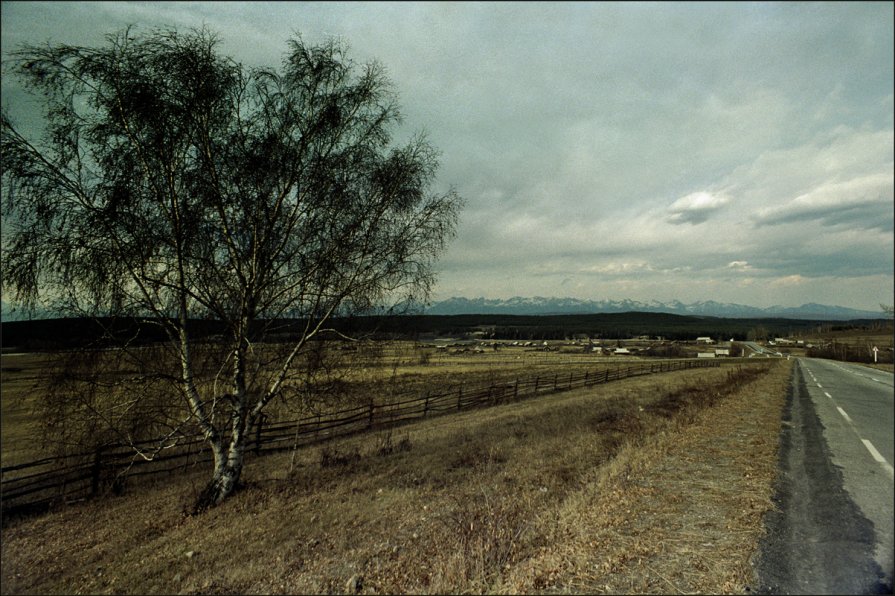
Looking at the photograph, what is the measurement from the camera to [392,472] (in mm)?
10875

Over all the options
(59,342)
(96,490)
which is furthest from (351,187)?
(96,490)

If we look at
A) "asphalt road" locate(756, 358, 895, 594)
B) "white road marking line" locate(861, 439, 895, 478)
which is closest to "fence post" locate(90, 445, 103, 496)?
"asphalt road" locate(756, 358, 895, 594)

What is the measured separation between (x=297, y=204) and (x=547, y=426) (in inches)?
505

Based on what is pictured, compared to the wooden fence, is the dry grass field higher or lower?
higher

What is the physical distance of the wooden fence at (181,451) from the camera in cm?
1072

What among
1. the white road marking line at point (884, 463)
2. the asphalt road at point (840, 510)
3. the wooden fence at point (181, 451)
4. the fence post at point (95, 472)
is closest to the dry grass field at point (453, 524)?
the asphalt road at point (840, 510)

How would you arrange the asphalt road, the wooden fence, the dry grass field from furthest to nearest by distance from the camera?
1. the wooden fence
2. the dry grass field
3. the asphalt road

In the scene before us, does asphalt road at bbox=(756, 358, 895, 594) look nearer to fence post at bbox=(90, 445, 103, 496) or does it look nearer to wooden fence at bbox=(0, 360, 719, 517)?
wooden fence at bbox=(0, 360, 719, 517)

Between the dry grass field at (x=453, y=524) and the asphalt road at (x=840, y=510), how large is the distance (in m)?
0.29

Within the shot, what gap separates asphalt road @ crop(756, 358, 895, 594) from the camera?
3.35 meters

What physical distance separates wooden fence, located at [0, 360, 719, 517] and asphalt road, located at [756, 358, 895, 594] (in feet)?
33.3

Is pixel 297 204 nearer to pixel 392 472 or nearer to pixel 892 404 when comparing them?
pixel 392 472

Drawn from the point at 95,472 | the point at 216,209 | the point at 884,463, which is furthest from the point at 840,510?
the point at 95,472

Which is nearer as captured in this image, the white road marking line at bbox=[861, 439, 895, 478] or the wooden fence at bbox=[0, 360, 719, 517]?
the white road marking line at bbox=[861, 439, 895, 478]
